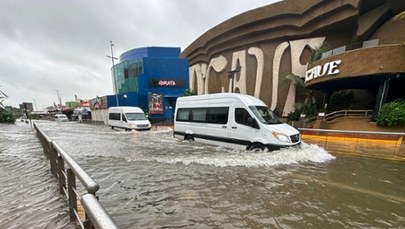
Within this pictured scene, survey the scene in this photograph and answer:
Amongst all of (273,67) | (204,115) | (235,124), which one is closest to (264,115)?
(235,124)

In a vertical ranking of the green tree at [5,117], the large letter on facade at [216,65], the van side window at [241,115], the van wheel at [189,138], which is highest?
the large letter on facade at [216,65]

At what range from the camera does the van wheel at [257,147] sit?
28.7ft

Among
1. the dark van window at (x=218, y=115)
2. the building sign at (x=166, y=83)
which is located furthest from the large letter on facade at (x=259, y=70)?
the building sign at (x=166, y=83)

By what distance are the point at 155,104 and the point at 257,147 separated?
27825mm

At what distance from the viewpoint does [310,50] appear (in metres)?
21.2

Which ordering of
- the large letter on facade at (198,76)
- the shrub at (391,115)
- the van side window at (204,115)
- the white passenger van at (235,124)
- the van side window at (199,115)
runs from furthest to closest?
the large letter on facade at (198,76), the shrub at (391,115), the van side window at (199,115), the van side window at (204,115), the white passenger van at (235,124)

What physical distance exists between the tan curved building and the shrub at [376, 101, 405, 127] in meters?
1.08

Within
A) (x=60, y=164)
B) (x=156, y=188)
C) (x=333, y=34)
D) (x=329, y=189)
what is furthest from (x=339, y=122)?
(x=60, y=164)

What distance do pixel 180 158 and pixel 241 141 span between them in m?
2.74

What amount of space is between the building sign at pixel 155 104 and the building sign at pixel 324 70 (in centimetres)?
2262

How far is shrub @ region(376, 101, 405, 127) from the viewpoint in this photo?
40.8ft

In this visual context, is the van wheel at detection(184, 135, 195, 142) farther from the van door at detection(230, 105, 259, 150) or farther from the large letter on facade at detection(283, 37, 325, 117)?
the large letter on facade at detection(283, 37, 325, 117)

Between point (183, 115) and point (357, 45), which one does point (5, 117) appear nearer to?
point (183, 115)

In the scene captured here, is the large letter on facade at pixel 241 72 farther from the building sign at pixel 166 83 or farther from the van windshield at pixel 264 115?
the building sign at pixel 166 83
